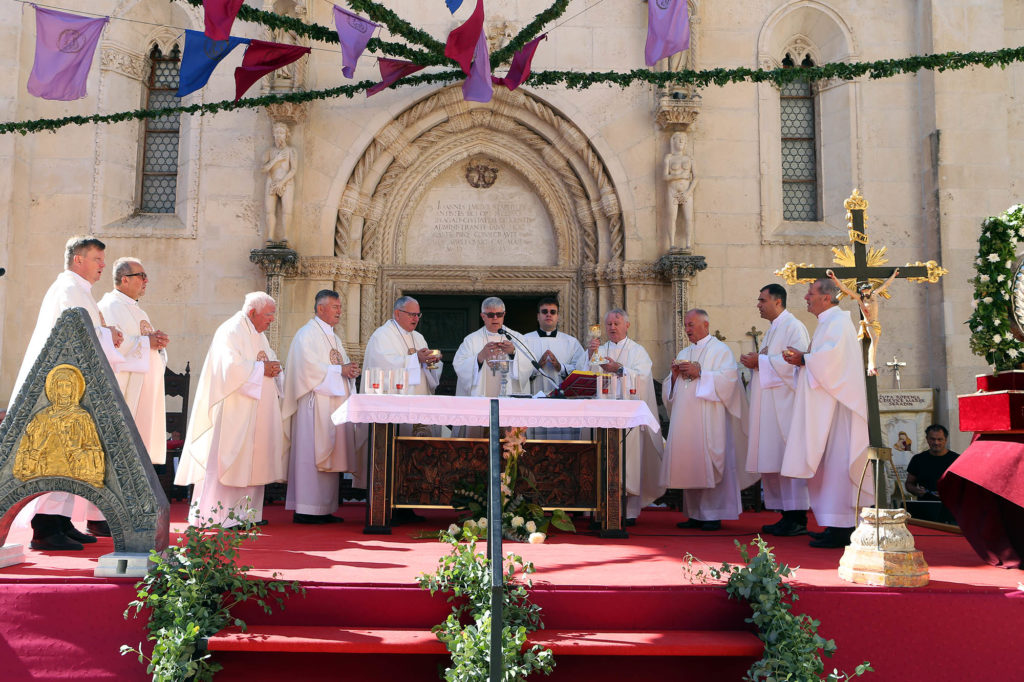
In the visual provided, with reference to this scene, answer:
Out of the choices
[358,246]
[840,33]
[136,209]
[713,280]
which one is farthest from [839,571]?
[136,209]

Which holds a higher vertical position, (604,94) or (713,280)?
(604,94)

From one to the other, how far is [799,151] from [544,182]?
3765 millimetres

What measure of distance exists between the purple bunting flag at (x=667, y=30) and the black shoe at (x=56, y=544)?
7.21m

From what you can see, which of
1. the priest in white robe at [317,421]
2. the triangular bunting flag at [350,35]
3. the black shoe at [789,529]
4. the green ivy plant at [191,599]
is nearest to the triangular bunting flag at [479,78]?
the triangular bunting flag at [350,35]

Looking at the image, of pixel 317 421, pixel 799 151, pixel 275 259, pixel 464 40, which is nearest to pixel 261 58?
pixel 275 259

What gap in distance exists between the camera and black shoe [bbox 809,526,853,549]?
629cm

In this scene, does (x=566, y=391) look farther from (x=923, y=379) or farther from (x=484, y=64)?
(x=923, y=379)

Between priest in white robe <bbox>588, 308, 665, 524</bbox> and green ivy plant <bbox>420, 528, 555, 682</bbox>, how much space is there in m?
3.54

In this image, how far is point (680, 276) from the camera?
35.9 feet

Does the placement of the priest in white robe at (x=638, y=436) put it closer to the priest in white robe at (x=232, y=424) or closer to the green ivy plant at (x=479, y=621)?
the priest in white robe at (x=232, y=424)

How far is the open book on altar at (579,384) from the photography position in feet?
23.2

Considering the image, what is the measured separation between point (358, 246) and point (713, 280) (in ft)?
15.6

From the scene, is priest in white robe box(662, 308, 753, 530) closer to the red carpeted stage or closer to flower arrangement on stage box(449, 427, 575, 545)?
flower arrangement on stage box(449, 427, 575, 545)

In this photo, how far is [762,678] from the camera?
4020 millimetres
